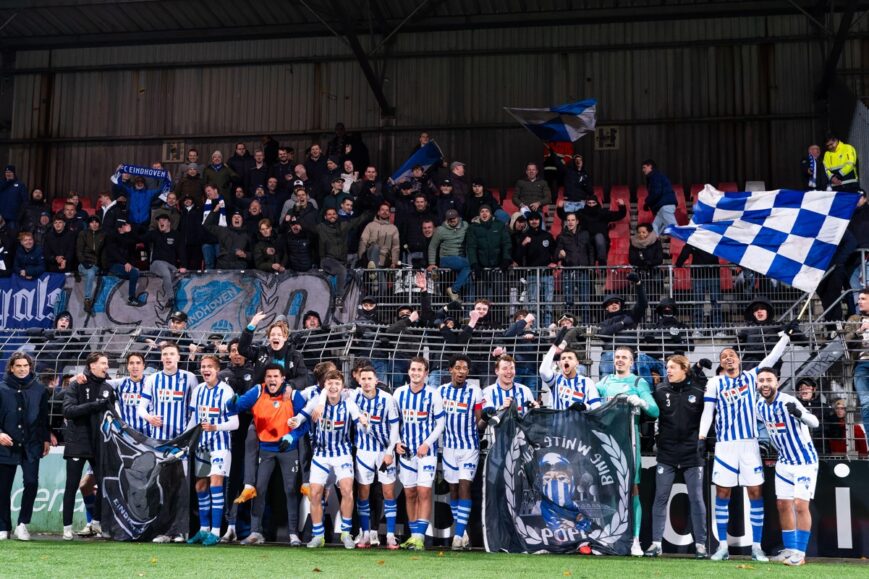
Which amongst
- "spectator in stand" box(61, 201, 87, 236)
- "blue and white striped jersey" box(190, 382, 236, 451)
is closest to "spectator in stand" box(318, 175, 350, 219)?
"spectator in stand" box(61, 201, 87, 236)

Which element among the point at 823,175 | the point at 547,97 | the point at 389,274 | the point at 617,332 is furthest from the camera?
the point at 547,97

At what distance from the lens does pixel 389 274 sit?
66.5ft

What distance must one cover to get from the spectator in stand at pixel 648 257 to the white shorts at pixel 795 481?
22.8 feet

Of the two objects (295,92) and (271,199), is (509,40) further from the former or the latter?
(271,199)

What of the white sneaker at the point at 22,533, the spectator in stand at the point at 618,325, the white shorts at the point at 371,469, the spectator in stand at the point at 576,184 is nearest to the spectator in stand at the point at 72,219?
the white sneaker at the point at 22,533

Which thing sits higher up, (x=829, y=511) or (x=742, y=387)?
(x=742, y=387)

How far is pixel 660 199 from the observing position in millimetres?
22141

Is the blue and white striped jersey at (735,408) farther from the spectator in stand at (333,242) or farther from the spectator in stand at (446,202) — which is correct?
the spectator in stand at (446,202)

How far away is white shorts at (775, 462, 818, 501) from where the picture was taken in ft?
40.1

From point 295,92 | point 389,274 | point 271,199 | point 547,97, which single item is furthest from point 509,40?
point 389,274

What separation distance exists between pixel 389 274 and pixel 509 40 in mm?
10213

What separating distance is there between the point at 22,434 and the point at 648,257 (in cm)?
1142

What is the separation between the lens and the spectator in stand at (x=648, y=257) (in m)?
19.2

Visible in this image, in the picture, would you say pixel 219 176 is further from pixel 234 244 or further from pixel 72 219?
pixel 72 219
